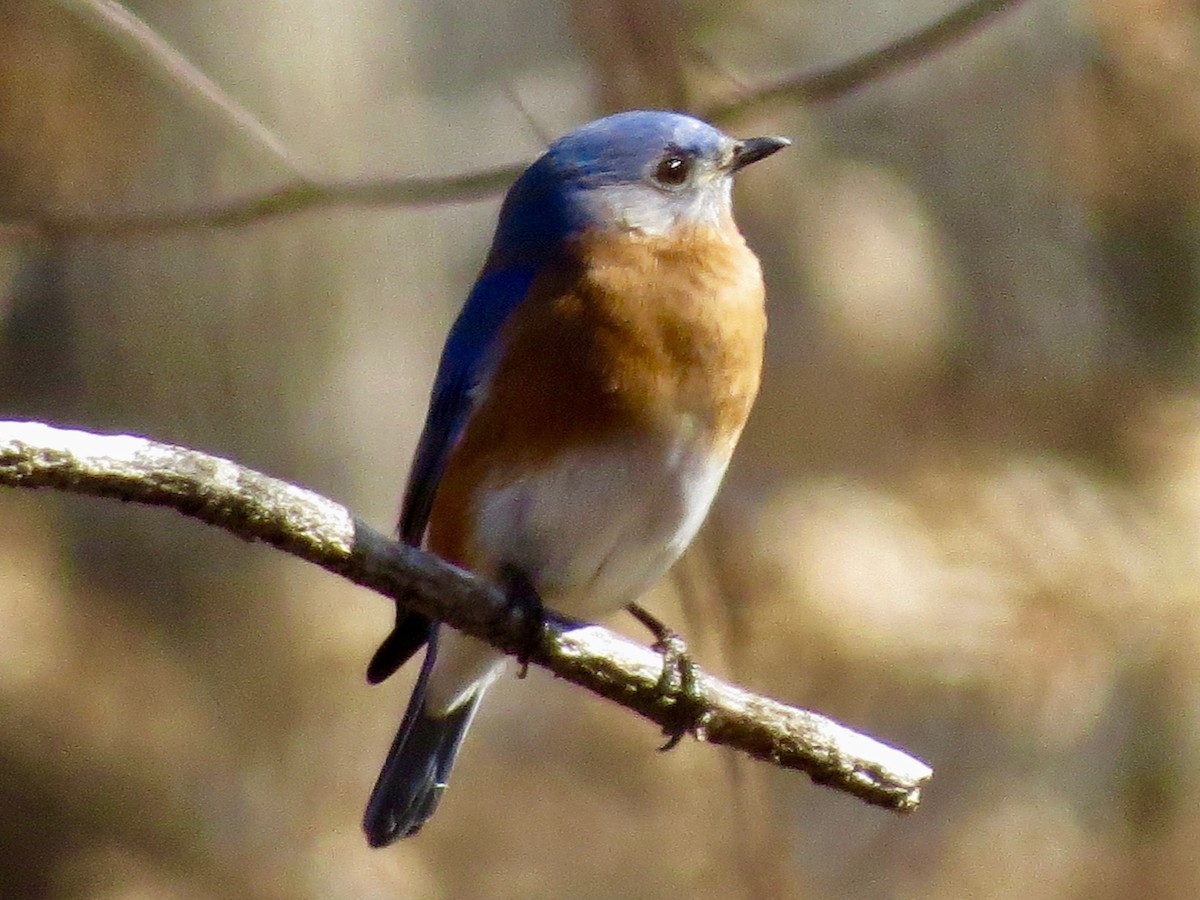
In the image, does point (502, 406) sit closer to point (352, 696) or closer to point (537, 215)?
point (537, 215)

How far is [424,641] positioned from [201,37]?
2.70 m

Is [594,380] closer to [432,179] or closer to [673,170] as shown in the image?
[673,170]

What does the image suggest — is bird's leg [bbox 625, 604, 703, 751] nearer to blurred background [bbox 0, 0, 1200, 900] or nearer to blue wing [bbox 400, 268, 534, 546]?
blue wing [bbox 400, 268, 534, 546]

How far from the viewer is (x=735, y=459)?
6.74m

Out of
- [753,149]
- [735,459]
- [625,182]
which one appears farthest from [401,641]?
[735,459]

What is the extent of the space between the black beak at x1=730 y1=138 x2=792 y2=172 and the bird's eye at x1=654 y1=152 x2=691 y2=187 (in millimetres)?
137

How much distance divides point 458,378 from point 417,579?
1059mm

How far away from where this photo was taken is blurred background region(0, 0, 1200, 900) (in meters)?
5.95

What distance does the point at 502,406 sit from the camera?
383cm

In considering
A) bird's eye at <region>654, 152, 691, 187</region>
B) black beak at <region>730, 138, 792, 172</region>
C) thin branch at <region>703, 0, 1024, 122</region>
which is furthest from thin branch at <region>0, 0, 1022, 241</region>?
bird's eye at <region>654, 152, 691, 187</region>

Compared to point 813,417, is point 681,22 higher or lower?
higher

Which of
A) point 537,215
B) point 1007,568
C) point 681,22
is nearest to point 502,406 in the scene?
point 537,215

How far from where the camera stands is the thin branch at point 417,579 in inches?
107

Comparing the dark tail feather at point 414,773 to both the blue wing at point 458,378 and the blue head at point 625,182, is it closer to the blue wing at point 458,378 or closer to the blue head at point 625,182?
the blue wing at point 458,378
